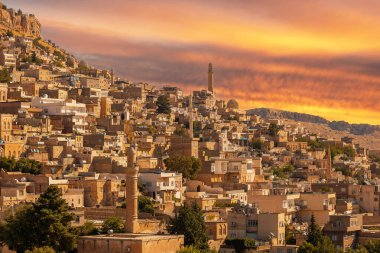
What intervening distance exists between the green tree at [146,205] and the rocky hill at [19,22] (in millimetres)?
49484

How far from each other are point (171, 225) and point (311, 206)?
11226mm

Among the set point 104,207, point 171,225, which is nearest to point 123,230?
point 171,225

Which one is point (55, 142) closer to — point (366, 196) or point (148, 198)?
point (148, 198)

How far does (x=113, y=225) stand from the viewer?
3781 centimetres

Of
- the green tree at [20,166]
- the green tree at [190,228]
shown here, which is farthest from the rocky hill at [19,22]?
the green tree at [190,228]

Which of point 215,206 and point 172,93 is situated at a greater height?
point 172,93

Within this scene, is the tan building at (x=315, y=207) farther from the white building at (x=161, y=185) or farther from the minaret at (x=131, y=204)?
the minaret at (x=131, y=204)

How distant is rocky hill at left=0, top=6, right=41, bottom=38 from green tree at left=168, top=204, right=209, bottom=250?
54113 millimetres

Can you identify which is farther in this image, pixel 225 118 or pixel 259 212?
pixel 225 118

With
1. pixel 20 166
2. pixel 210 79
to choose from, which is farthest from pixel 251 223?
pixel 210 79

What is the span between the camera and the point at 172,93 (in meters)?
86.2

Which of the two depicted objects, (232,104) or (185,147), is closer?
(185,147)

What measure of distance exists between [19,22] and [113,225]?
58.7 m

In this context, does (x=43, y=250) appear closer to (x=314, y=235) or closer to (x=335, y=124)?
(x=314, y=235)
